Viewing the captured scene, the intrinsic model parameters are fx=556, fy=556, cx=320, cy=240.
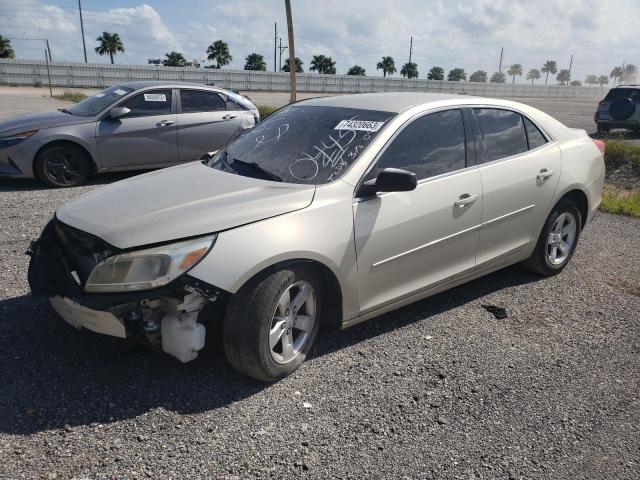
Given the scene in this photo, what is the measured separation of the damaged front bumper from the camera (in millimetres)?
2844

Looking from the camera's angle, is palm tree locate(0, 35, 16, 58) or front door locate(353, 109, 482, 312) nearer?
front door locate(353, 109, 482, 312)

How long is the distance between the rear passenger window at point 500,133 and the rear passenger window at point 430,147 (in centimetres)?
25

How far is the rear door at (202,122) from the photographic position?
8898 mm

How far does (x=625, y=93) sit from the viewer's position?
17.6 metres

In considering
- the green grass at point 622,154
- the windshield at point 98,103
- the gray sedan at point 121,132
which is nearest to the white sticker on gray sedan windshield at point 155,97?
the gray sedan at point 121,132

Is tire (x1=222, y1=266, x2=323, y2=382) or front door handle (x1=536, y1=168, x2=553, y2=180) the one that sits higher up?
front door handle (x1=536, y1=168, x2=553, y2=180)

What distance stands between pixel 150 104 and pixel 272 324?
6503 mm

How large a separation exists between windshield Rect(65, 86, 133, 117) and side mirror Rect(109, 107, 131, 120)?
20cm

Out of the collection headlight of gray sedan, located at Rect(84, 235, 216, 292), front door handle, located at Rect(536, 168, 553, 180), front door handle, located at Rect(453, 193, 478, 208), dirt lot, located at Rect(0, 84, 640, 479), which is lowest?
dirt lot, located at Rect(0, 84, 640, 479)

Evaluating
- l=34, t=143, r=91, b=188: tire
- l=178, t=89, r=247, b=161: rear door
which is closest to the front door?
l=178, t=89, r=247, b=161: rear door

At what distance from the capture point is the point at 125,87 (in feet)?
28.6

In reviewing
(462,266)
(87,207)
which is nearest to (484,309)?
(462,266)

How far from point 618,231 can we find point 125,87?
7334 millimetres

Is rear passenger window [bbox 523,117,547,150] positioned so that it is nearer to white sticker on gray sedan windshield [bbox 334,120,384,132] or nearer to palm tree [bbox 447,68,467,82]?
white sticker on gray sedan windshield [bbox 334,120,384,132]
